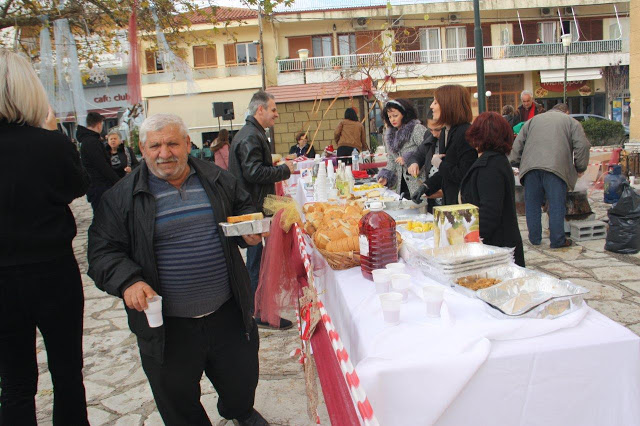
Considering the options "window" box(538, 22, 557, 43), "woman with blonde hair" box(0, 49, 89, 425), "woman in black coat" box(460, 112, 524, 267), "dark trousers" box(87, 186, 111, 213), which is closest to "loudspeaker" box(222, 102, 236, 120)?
"dark trousers" box(87, 186, 111, 213)

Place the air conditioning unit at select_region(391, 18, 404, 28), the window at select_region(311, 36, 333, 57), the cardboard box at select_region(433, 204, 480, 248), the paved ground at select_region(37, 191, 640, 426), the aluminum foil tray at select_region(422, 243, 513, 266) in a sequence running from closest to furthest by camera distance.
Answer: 1. the aluminum foil tray at select_region(422, 243, 513, 266)
2. the cardboard box at select_region(433, 204, 480, 248)
3. the paved ground at select_region(37, 191, 640, 426)
4. the air conditioning unit at select_region(391, 18, 404, 28)
5. the window at select_region(311, 36, 333, 57)

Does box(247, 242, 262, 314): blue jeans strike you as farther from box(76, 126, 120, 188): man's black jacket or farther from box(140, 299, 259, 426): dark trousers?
box(76, 126, 120, 188): man's black jacket

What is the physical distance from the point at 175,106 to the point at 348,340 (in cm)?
3043

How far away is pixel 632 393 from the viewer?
1662 millimetres

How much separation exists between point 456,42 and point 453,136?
97.2 feet

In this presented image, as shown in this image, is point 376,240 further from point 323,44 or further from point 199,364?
point 323,44

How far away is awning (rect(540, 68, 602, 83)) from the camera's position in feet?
96.6

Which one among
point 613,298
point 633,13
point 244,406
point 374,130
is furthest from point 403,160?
point 374,130

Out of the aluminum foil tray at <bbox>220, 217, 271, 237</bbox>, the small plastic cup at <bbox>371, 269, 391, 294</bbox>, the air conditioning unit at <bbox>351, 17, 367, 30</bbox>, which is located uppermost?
the air conditioning unit at <bbox>351, 17, 367, 30</bbox>

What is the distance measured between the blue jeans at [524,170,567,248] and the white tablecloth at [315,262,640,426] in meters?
4.70

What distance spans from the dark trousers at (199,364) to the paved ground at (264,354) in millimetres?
556

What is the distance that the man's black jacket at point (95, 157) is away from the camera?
7113mm

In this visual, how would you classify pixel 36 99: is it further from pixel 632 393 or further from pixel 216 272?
pixel 632 393

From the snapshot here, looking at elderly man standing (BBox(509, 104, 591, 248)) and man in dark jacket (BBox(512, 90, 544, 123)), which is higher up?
man in dark jacket (BBox(512, 90, 544, 123))
